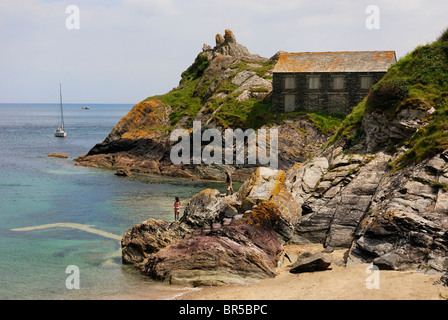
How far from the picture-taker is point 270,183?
25766 millimetres

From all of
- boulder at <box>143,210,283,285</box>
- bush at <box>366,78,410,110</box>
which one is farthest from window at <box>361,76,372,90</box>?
boulder at <box>143,210,283,285</box>

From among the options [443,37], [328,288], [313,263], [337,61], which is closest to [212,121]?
[337,61]

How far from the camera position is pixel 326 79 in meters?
56.0

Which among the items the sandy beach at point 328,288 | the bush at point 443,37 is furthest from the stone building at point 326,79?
the sandy beach at point 328,288

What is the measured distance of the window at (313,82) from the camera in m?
56.2

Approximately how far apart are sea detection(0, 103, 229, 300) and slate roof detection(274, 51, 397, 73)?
18426 mm

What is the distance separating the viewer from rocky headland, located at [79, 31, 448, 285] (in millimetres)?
19703

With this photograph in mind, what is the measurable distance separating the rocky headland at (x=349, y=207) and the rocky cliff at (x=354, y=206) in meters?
0.05

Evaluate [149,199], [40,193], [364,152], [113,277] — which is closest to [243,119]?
[149,199]

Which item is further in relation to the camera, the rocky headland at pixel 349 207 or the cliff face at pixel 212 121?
the cliff face at pixel 212 121

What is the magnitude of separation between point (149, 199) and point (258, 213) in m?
19.2

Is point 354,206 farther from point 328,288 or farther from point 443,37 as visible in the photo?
point 443,37

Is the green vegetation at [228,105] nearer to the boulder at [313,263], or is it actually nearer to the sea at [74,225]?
the sea at [74,225]

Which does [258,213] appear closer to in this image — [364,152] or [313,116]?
[364,152]
